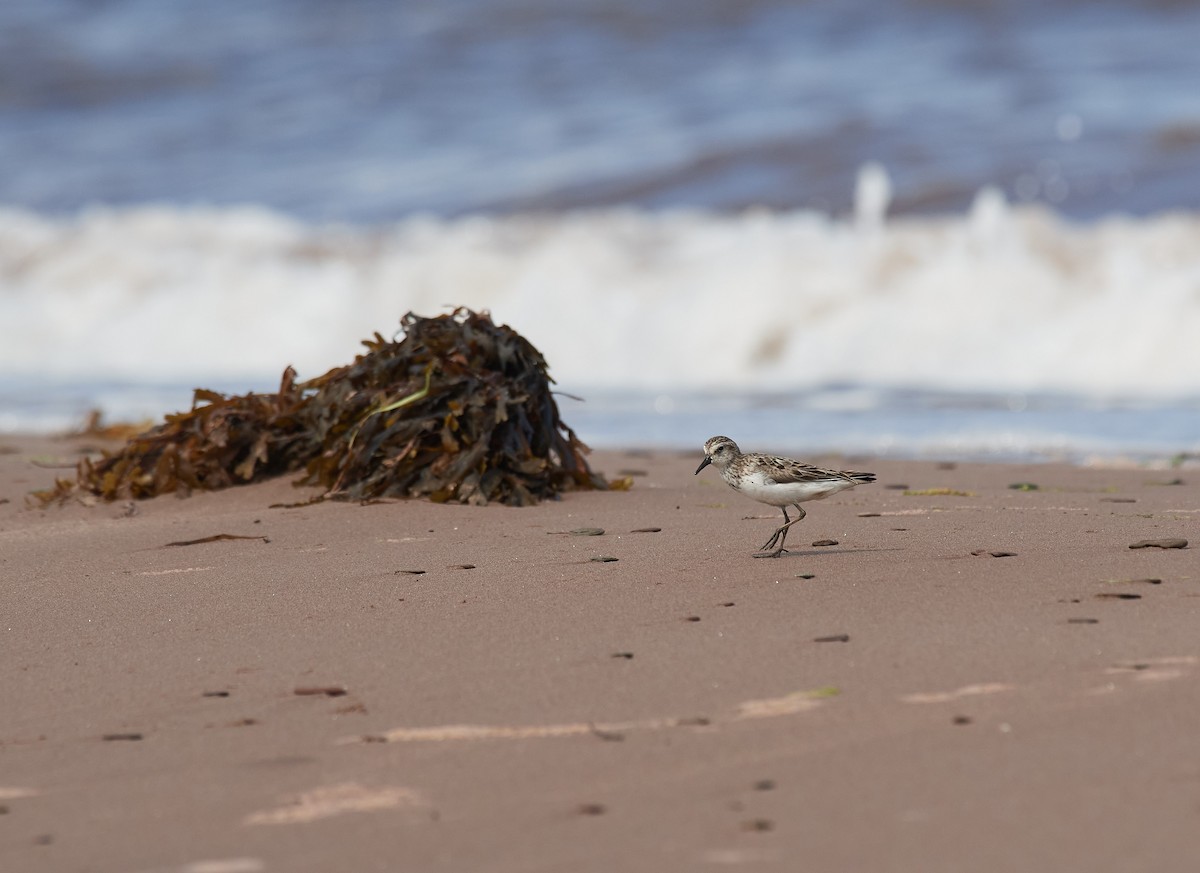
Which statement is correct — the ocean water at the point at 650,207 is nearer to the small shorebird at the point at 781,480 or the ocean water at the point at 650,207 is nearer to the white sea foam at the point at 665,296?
the white sea foam at the point at 665,296

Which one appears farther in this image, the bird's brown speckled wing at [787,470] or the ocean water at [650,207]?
the ocean water at [650,207]

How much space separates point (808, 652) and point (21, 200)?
2431cm

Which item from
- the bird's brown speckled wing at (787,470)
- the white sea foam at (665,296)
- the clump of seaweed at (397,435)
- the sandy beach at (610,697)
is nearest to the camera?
the sandy beach at (610,697)

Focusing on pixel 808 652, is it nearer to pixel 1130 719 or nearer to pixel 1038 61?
pixel 1130 719

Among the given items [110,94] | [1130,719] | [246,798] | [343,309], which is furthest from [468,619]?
[110,94]

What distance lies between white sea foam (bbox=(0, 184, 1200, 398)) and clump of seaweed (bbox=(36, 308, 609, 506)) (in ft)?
24.3

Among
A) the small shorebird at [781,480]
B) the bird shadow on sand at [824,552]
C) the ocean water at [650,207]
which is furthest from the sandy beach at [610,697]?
the ocean water at [650,207]

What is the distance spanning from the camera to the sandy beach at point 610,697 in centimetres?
266

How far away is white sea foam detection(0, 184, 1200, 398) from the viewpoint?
14.3 metres

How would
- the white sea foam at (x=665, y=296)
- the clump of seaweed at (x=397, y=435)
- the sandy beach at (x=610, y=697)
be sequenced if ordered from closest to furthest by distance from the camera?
the sandy beach at (x=610, y=697), the clump of seaweed at (x=397, y=435), the white sea foam at (x=665, y=296)

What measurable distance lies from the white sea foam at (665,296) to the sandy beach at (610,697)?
878cm

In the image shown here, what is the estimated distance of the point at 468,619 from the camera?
4176mm

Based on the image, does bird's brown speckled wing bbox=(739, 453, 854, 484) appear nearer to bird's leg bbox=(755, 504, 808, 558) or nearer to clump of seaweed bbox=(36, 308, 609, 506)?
bird's leg bbox=(755, 504, 808, 558)

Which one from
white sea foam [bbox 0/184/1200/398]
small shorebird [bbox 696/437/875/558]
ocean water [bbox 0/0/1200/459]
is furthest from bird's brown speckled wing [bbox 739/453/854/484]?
white sea foam [bbox 0/184/1200/398]
